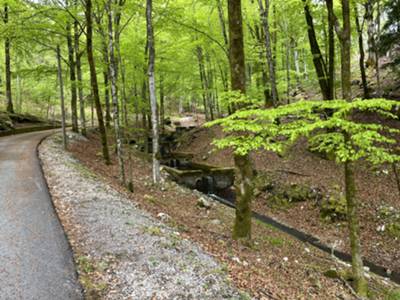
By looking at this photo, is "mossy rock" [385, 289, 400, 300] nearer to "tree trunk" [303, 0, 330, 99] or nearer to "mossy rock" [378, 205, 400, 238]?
"mossy rock" [378, 205, 400, 238]

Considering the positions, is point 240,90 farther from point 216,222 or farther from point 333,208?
point 333,208

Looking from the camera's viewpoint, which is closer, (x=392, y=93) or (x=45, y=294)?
(x=45, y=294)

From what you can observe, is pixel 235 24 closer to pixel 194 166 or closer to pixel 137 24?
pixel 194 166

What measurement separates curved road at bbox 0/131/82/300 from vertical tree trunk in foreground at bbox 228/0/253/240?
378 cm

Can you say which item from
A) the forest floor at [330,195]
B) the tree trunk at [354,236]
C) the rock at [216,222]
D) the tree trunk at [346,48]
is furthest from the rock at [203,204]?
the tree trunk at [346,48]

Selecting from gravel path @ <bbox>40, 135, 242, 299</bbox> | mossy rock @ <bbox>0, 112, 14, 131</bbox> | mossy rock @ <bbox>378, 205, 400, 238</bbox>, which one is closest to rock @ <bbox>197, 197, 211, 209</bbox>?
gravel path @ <bbox>40, 135, 242, 299</bbox>

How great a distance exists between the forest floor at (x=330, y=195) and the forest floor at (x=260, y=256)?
1.57 meters

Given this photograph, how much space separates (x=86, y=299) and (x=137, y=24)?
1707cm

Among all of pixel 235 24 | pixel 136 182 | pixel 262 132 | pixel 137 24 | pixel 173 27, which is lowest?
pixel 136 182

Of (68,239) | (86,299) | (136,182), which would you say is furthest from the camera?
(136,182)

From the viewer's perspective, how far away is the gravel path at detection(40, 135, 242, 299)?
4.07 m

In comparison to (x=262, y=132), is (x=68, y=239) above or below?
below

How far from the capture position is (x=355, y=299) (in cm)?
549

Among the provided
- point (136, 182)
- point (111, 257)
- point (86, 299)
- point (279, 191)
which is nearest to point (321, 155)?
point (279, 191)
